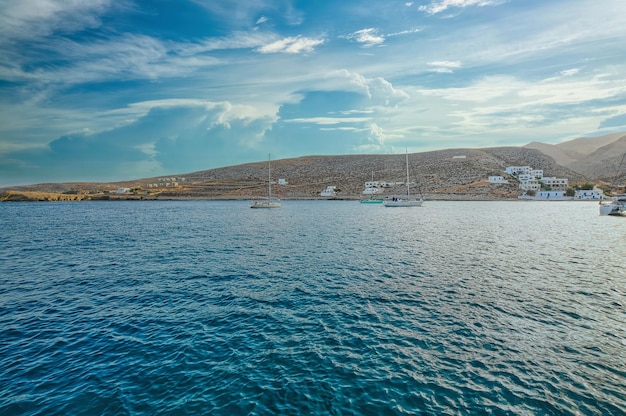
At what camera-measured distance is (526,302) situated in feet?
60.6

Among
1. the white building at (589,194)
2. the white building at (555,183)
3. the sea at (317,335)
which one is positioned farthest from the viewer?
the white building at (555,183)

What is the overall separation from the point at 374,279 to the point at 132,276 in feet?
62.5

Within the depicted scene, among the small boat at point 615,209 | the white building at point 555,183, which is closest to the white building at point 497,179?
the white building at point 555,183

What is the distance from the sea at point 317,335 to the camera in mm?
10375

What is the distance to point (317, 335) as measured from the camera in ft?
48.5

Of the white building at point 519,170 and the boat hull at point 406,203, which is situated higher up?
the white building at point 519,170

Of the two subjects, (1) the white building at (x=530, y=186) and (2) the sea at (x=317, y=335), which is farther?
(1) the white building at (x=530, y=186)

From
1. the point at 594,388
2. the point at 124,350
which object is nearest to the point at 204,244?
the point at 124,350

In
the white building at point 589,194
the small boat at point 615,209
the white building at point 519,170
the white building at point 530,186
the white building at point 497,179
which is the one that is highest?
the white building at point 519,170

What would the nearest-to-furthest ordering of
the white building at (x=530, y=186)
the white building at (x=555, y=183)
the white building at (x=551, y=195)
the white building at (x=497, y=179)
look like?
the white building at (x=551, y=195), the white building at (x=530, y=186), the white building at (x=497, y=179), the white building at (x=555, y=183)

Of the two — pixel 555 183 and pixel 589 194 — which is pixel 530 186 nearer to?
pixel 589 194

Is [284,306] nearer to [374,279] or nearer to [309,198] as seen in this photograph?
[374,279]

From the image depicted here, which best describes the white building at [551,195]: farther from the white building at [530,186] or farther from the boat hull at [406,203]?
the boat hull at [406,203]

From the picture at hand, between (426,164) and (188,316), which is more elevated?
(426,164)
